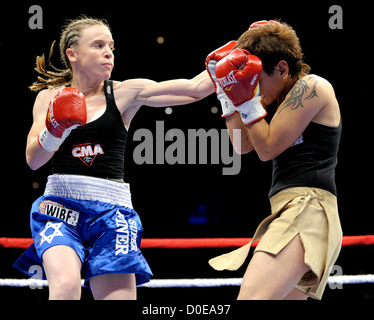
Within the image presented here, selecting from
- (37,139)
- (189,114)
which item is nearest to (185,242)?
(37,139)

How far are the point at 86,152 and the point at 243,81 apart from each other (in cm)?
65

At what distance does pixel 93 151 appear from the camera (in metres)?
1.82

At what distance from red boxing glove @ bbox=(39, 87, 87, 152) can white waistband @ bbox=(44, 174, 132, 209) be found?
0.13 metres

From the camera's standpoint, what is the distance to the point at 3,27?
12.5 feet

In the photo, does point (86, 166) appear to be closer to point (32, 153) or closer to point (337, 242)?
point (32, 153)

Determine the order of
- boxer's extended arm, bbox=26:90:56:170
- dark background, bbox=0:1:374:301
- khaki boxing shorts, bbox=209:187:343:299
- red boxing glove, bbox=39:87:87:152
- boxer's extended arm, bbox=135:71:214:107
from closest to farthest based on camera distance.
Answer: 1. khaki boxing shorts, bbox=209:187:343:299
2. red boxing glove, bbox=39:87:87:152
3. boxer's extended arm, bbox=26:90:56:170
4. boxer's extended arm, bbox=135:71:214:107
5. dark background, bbox=0:1:374:301

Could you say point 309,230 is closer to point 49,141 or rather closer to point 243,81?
point 243,81

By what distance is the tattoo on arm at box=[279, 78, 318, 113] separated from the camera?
4.69ft

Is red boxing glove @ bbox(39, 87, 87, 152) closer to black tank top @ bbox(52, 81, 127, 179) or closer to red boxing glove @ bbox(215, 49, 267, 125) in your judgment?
black tank top @ bbox(52, 81, 127, 179)

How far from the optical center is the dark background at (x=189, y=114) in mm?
3832

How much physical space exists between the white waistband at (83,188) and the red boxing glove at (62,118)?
0.13 metres

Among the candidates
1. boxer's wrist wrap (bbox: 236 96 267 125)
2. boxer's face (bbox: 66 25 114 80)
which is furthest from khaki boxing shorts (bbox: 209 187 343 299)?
boxer's face (bbox: 66 25 114 80)

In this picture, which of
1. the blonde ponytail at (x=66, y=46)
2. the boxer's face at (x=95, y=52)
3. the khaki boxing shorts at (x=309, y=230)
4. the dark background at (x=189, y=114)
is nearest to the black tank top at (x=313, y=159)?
the khaki boxing shorts at (x=309, y=230)

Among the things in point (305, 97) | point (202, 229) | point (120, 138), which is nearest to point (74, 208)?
point (120, 138)
